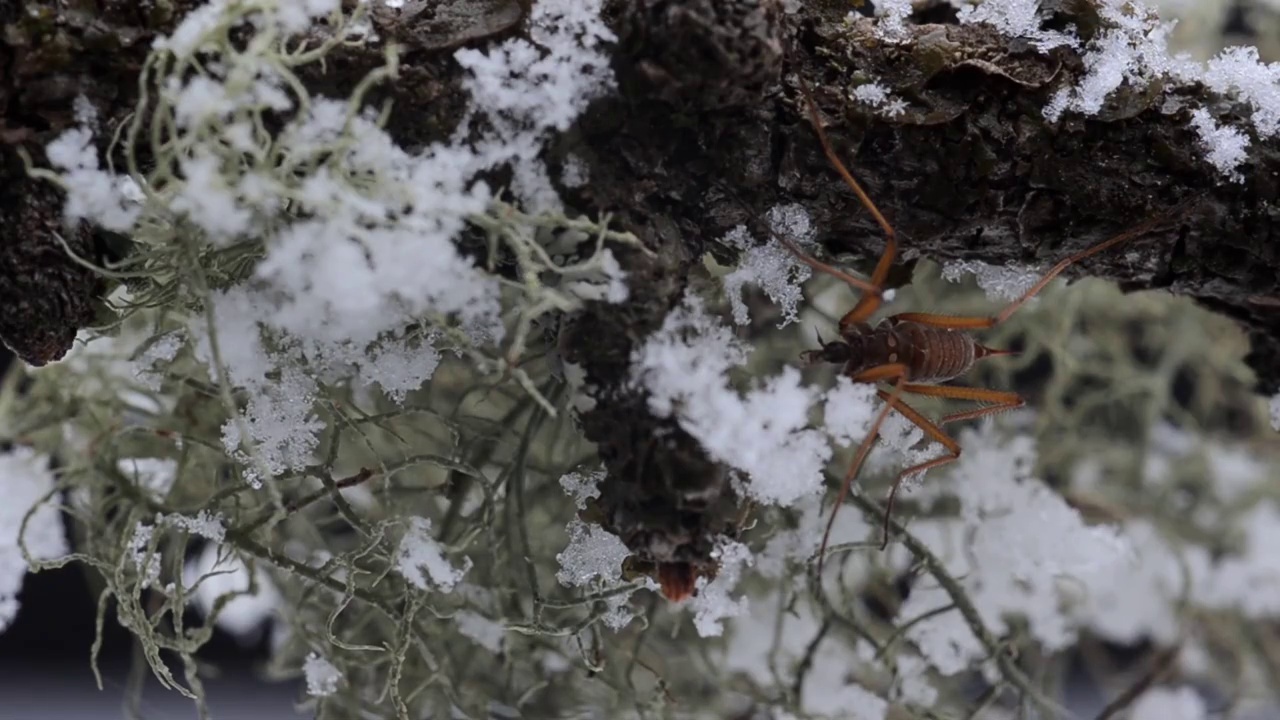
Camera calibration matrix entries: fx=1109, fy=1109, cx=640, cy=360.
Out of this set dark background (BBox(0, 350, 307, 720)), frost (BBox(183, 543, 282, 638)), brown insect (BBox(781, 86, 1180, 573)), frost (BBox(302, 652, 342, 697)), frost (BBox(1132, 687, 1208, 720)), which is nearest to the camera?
brown insect (BBox(781, 86, 1180, 573))

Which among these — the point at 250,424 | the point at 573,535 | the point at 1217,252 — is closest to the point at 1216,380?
the point at 1217,252

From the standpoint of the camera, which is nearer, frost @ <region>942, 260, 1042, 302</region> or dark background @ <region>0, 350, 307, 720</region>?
frost @ <region>942, 260, 1042, 302</region>

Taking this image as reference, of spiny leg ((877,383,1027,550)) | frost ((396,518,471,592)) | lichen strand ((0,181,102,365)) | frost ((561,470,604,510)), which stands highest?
spiny leg ((877,383,1027,550))

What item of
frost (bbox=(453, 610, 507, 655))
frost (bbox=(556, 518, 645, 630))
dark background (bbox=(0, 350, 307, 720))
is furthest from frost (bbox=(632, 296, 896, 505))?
dark background (bbox=(0, 350, 307, 720))

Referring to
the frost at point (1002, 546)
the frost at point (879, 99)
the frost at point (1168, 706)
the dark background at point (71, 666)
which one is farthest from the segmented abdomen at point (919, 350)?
the dark background at point (71, 666)

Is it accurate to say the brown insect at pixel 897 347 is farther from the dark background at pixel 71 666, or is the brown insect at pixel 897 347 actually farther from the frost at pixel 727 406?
the dark background at pixel 71 666

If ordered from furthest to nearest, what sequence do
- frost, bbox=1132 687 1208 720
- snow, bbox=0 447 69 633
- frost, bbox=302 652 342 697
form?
frost, bbox=1132 687 1208 720
snow, bbox=0 447 69 633
frost, bbox=302 652 342 697

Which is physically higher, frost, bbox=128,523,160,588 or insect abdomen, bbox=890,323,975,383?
insect abdomen, bbox=890,323,975,383

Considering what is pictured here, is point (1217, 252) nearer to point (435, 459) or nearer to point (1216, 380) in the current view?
point (435, 459)

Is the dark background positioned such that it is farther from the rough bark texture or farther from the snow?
the rough bark texture
